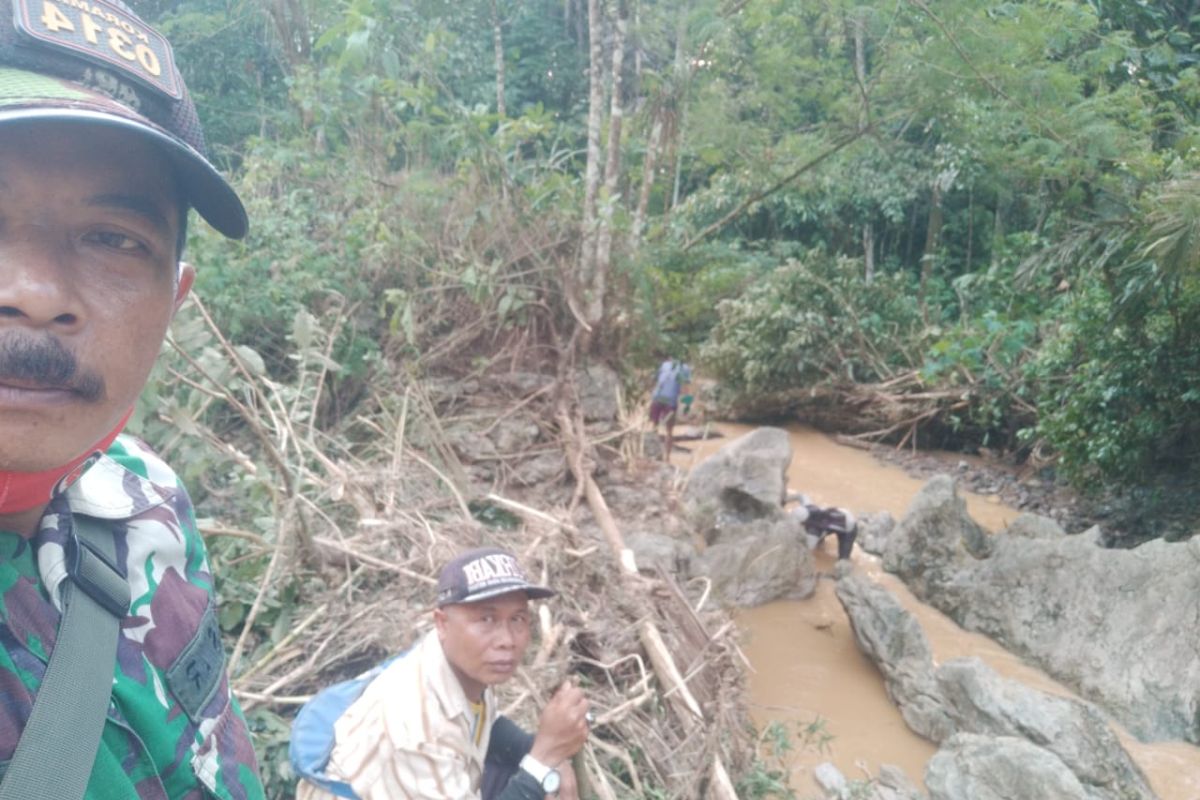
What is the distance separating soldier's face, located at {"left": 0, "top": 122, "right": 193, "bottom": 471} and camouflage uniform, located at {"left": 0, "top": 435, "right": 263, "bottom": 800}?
12 cm

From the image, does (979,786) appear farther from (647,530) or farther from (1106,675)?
(647,530)

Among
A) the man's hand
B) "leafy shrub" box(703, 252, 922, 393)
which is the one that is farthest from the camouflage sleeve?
"leafy shrub" box(703, 252, 922, 393)

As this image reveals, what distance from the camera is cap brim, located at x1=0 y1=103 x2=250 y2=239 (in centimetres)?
66

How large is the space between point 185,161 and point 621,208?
18.5 ft

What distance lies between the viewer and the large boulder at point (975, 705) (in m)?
4.14

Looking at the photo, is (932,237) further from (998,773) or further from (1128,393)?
(998,773)

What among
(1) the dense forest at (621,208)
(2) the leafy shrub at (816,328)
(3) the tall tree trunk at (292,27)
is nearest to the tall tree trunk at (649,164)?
(1) the dense forest at (621,208)

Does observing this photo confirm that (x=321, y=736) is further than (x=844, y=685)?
No

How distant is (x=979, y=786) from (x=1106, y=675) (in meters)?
1.93

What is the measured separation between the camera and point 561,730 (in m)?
2.07

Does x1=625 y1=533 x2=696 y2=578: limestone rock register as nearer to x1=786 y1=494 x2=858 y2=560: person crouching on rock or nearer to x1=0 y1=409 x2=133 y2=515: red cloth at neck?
x1=786 y1=494 x2=858 y2=560: person crouching on rock

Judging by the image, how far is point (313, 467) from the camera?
461 cm

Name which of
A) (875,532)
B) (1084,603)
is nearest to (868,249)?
(875,532)

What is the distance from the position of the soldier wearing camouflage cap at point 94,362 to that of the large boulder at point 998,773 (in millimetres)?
3948
